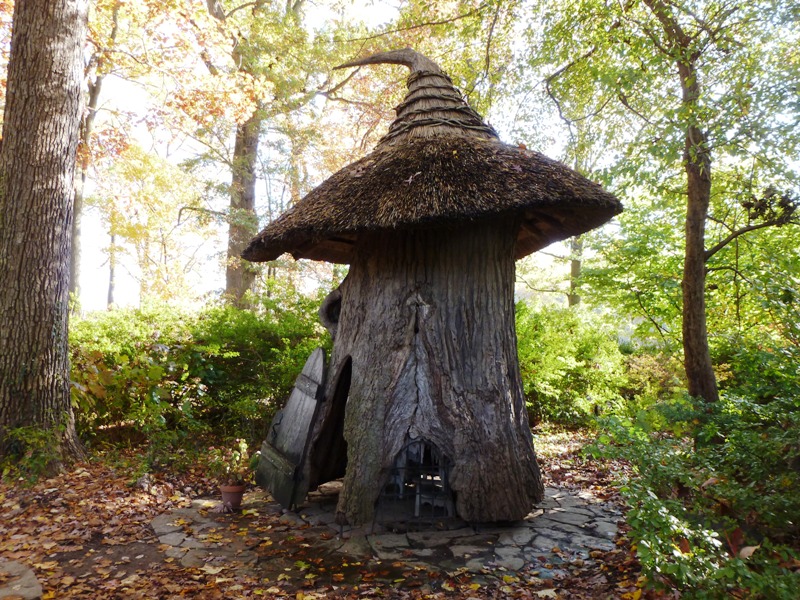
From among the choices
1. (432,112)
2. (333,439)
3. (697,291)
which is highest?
(432,112)

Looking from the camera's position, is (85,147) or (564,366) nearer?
(564,366)

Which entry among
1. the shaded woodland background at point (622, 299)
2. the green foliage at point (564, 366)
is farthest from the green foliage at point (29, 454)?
the green foliage at point (564, 366)

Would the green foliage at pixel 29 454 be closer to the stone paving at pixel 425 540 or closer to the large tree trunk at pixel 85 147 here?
the stone paving at pixel 425 540

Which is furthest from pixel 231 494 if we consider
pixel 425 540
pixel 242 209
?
pixel 242 209

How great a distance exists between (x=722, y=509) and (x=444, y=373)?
7.52ft

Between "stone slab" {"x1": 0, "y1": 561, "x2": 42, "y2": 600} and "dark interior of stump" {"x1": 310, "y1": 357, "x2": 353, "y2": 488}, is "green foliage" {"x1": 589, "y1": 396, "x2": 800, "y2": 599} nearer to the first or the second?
"dark interior of stump" {"x1": 310, "y1": 357, "x2": 353, "y2": 488}

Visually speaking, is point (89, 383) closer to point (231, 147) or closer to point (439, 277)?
point (439, 277)

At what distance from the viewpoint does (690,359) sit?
6410mm

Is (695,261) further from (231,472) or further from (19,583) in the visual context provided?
(19,583)

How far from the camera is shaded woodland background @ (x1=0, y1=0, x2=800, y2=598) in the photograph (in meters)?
3.57

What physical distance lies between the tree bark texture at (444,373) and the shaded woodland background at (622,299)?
116cm

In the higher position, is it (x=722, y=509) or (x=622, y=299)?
(x=622, y=299)

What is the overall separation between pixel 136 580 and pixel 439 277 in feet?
10.9

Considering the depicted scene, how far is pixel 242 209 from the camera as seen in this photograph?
572 inches
